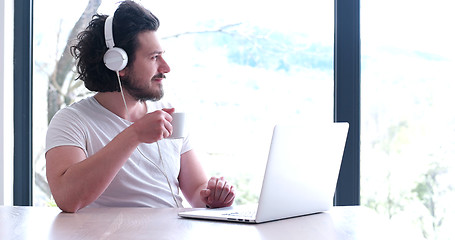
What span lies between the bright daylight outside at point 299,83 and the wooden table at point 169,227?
107 centimetres

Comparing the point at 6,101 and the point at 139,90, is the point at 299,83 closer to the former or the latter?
the point at 139,90

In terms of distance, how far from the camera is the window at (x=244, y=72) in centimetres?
262

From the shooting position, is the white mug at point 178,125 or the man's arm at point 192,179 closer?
the white mug at point 178,125

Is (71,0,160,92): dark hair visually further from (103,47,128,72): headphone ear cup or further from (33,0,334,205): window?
(33,0,334,205): window

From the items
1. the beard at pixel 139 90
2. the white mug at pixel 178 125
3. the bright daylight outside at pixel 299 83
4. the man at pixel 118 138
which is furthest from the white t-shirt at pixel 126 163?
the bright daylight outside at pixel 299 83

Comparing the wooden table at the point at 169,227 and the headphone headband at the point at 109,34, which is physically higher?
the headphone headband at the point at 109,34

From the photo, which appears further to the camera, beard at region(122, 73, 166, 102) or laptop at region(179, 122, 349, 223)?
beard at region(122, 73, 166, 102)

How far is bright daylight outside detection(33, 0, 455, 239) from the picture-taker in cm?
257

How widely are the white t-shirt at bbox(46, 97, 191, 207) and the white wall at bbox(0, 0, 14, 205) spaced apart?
0.81 meters

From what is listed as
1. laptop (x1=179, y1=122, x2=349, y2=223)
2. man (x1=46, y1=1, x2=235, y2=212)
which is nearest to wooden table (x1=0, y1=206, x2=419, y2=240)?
laptop (x1=179, y1=122, x2=349, y2=223)
